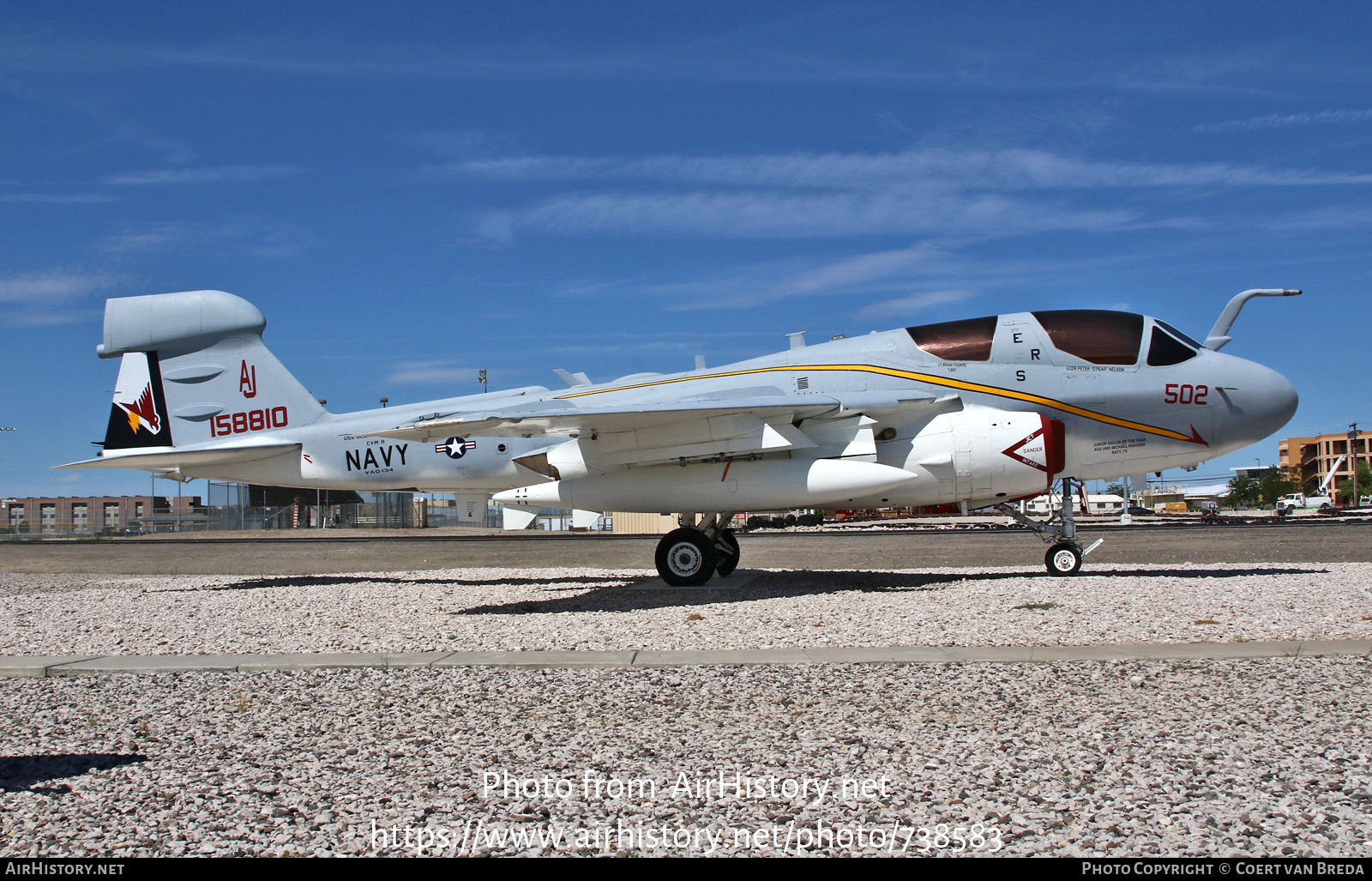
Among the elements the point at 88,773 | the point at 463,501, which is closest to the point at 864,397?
the point at 463,501

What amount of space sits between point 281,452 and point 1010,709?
1259cm

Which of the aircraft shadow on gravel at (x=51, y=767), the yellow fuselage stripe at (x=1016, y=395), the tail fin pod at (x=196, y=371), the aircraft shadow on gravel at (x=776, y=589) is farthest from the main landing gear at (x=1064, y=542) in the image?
the tail fin pod at (x=196, y=371)

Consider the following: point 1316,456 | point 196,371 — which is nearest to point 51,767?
point 196,371

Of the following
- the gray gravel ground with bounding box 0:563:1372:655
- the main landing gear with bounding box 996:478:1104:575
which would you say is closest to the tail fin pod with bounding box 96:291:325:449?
the gray gravel ground with bounding box 0:563:1372:655

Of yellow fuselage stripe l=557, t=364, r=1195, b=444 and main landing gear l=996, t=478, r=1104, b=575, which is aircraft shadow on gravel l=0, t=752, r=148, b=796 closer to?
yellow fuselage stripe l=557, t=364, r=1195, b=444

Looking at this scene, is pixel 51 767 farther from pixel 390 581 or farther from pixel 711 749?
pixel 390 581

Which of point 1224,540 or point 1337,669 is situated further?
point 1224,540

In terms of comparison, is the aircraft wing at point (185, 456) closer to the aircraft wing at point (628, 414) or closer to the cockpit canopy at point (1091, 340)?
the aircraft wing at point (628, 414)

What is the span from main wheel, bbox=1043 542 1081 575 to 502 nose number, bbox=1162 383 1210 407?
241cm

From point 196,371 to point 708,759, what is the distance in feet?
43.5

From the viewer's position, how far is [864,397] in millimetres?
12195

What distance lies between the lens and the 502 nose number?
12.4 metres

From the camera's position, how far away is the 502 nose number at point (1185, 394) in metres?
12.4
